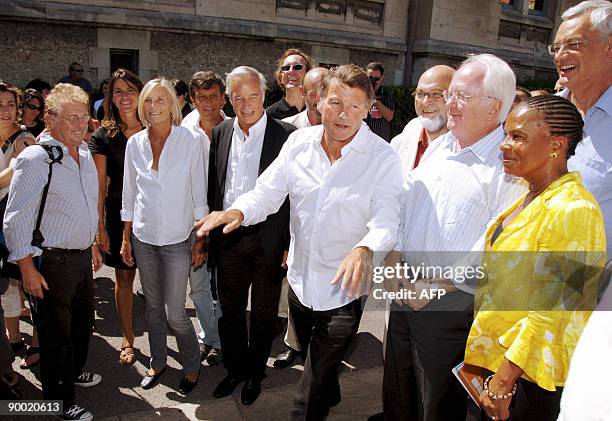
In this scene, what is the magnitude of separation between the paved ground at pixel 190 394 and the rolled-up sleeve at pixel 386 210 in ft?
5.04

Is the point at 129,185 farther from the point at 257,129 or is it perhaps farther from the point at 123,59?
the point at 123,59

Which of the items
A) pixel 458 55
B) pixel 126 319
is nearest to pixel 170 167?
pixel 126 319

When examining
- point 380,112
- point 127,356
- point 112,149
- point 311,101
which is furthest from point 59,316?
point 380,112

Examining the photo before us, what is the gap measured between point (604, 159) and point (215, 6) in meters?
10.5

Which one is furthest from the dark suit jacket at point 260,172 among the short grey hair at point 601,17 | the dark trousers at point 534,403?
the short grey hair at point 601,17

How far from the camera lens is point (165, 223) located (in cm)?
328

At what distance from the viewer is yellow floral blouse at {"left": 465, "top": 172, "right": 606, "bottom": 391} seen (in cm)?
177

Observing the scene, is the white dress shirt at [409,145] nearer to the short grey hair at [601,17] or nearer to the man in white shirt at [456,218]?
the man in white shirt at [456,218]

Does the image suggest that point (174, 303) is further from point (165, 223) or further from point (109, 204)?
point (109, 204)

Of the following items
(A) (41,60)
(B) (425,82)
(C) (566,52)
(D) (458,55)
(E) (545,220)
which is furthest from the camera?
(D) (458,55)

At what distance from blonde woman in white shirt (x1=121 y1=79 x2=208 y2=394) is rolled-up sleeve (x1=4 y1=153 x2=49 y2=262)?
0.70 m

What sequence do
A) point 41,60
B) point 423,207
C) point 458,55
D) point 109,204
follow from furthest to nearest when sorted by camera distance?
point 458,55 → point 41,60 → point 109,204 → point 423,207

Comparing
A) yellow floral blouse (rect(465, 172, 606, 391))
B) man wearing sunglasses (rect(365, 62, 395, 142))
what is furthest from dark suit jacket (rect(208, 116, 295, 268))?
man wearing sunglasses (rect(365, 62, 395, 142))

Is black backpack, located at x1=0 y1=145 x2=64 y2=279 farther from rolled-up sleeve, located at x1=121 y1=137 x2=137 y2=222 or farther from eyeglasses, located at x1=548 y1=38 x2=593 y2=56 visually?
eyeglasses, located at x1=548 y1=38 x2=593 y2=56
